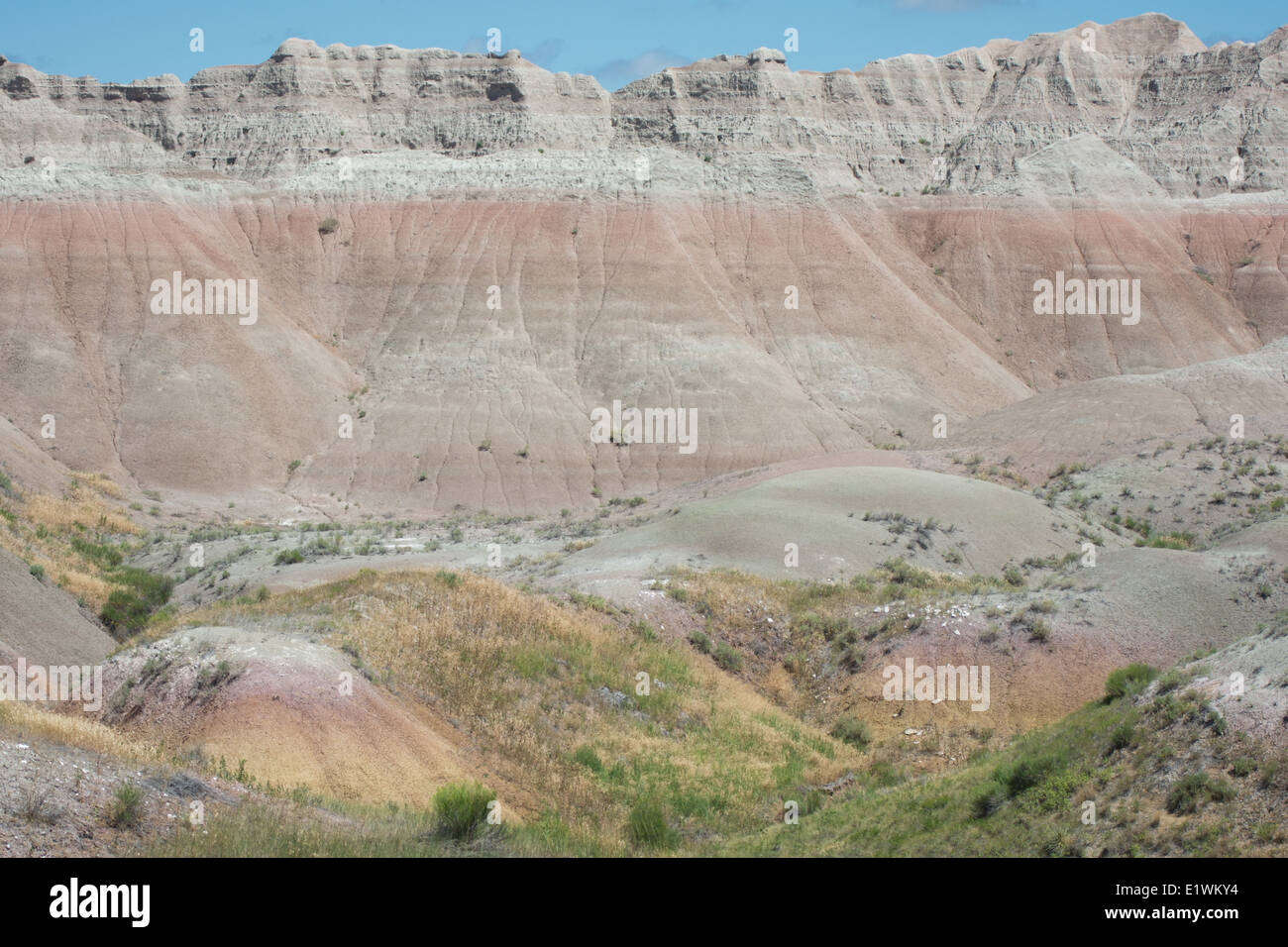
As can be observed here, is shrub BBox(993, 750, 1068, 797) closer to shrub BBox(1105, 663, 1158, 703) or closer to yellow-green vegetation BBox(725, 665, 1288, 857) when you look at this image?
yellow-green vegetation BBox(725, 665, 1288, 857)

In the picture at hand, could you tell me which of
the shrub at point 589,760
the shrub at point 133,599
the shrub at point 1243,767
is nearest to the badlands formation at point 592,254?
the shrub at point 133,599

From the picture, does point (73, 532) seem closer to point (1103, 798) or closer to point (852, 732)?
point (852, 732)

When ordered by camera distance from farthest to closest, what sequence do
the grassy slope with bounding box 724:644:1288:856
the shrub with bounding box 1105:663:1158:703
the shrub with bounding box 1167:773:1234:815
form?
the shrub with bounding box 1105:663:1158:703 → the shrub with bounding box 1167:773:1234:815 → the grassy slope with bounding box 724:644:1288:856

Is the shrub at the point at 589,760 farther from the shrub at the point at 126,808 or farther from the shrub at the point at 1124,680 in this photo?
the shrub at the point at 126,808

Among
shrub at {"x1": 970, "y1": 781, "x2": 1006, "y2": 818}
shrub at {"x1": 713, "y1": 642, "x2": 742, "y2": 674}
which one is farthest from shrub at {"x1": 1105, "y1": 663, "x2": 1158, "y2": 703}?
shrub at {"x1": 713, "y1": 642, "x2": 742, "y2": 674}

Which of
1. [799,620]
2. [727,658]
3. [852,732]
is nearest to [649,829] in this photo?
[852,732]

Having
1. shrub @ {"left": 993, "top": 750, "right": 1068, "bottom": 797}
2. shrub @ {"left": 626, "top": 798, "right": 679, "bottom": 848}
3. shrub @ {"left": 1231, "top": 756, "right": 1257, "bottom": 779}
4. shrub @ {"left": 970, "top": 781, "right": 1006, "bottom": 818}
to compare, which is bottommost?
shrub @ {"left": 626, "top": 798, "right": 679, "bottom": 848}
